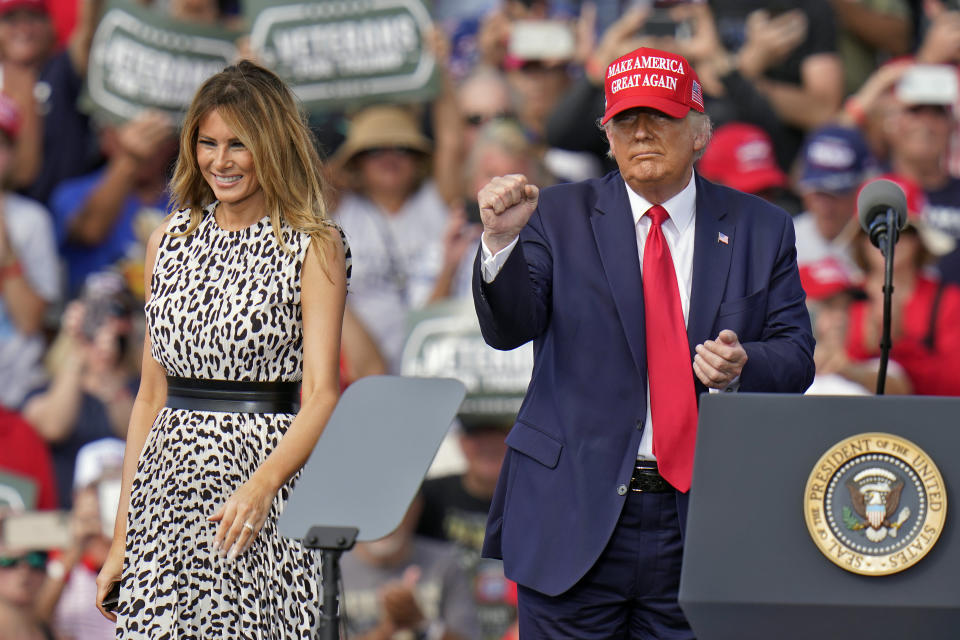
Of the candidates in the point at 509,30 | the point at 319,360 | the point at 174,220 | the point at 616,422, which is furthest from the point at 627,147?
the point at 509,30

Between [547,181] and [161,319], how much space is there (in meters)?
3.72

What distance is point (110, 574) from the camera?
3102 mm

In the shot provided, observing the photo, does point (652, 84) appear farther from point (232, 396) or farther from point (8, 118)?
point (8, 118)

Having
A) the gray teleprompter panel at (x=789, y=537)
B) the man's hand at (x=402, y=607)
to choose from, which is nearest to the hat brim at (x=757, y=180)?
the man's hand at (x=402, y=607)

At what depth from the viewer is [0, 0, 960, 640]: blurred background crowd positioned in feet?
20.9

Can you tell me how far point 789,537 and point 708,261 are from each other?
699 millimetres

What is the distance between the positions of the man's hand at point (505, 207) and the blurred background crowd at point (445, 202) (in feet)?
11.1

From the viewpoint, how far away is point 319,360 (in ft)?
9.95

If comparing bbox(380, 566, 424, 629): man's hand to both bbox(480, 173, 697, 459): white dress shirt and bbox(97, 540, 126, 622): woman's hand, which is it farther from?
bbox(480, 173, 697, 459): white dress shirt

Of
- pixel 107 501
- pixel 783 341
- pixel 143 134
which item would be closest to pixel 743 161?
pixel 143 134

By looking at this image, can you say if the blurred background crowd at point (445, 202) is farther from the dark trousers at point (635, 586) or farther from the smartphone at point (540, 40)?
the dark trousers at point (635, 586)

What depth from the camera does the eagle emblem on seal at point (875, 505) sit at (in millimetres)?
2461

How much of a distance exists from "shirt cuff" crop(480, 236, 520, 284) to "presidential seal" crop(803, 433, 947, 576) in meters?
0.72

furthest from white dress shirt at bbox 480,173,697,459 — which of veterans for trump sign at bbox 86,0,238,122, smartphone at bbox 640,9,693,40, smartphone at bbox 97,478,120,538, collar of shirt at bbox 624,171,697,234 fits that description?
veterans for trump sign at bbox 86,0,238,122
